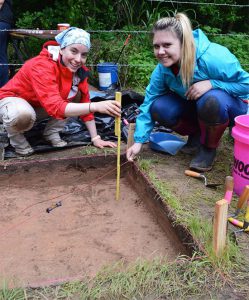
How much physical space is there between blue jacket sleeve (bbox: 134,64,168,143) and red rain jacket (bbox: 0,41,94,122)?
534mm

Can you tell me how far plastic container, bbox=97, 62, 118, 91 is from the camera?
15.5 ft

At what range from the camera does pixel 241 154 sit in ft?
7.61

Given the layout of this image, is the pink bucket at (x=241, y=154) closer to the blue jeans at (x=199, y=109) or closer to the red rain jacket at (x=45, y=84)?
the blue jeans at (x=199, y=109)

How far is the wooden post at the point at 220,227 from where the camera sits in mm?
1638

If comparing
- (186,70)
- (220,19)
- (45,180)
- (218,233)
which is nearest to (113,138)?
(45,180)

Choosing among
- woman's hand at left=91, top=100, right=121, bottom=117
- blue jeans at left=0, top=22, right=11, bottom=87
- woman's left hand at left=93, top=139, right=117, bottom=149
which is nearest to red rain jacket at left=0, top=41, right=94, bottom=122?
woman's hand at left=91, top=100, right=121, bottom=117

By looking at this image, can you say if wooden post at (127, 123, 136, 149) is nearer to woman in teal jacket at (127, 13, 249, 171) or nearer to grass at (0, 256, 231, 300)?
woman in teal jacket at (127, 13, 249, 171)

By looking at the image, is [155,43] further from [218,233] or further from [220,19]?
[220,19]

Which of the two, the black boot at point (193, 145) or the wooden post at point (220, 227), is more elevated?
the wooden post at point (220, 227)

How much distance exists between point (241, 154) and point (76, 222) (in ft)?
3.55

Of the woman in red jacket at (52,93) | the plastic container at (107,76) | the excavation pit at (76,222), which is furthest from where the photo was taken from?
the plastic container at (107,76)

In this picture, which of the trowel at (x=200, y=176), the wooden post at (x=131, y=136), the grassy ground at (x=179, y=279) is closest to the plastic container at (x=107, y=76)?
the wooden post at (x=131, y=136)

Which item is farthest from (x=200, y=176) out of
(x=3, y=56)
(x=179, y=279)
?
(x=3, y=56)

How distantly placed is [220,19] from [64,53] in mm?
4840
